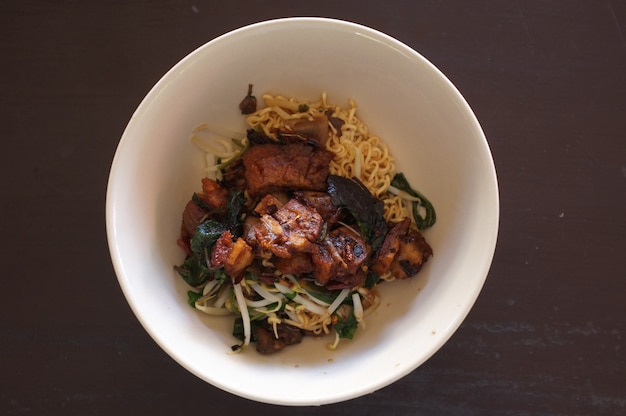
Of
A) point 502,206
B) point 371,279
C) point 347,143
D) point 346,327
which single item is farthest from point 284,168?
point 502,206

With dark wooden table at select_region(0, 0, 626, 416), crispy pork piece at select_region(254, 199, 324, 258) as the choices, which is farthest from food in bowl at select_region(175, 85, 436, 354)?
dark wooden table at select_region(0, 0, 626, 416)

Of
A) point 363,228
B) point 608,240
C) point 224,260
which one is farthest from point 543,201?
point 224,260

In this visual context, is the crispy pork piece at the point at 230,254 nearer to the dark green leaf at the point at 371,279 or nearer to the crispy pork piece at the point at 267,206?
the crispy pork piece at the point at 267,206

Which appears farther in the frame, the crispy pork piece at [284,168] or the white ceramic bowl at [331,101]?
the crispy pork piece at [284,168]

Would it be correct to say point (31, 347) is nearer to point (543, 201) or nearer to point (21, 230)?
point (21, 230)

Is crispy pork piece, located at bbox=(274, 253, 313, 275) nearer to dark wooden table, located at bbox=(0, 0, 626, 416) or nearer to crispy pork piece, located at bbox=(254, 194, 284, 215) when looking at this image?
crispy pork piece, located at bbox=(254, 194, 284, 215)

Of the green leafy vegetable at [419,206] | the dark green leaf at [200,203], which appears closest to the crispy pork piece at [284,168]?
the dark green leaf at [200,203]

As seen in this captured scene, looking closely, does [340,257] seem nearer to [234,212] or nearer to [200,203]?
[234,212]

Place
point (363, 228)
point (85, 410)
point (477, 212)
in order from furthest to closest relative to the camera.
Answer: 1. point (85, 410)
2. point (363, 228)
3. point (477, 212)
